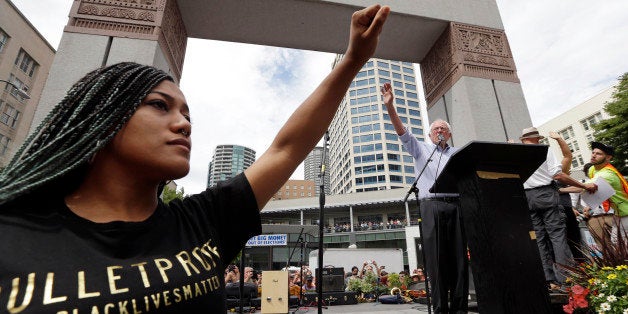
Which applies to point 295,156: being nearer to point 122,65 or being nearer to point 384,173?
point 122,65

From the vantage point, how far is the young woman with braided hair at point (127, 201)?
0.69 metres

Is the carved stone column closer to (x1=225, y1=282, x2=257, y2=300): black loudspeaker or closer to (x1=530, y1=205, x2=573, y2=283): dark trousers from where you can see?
(x1=225, y1=282, x2=257, y2=300): black loudspeaker

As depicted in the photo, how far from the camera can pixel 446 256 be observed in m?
2.89

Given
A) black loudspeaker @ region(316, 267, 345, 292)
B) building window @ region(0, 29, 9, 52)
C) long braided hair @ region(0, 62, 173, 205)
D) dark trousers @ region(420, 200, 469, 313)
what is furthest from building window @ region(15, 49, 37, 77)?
dark trousers @ region(420, 200, 469, 313)

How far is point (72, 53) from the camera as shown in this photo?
179 inches

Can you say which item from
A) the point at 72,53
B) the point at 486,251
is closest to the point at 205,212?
the point at 486,251

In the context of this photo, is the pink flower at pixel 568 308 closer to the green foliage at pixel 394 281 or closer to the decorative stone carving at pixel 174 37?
the decorative stone carving at pixel 174 37

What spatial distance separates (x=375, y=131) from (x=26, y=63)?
61699mm

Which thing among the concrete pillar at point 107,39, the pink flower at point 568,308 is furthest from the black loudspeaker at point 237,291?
the pink flower at point 568,308

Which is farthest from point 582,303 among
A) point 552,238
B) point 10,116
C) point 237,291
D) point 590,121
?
point 590,121

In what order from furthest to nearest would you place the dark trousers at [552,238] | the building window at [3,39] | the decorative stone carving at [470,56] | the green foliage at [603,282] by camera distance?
the building window at [3,39] → the decorative stone carving at [470,56] → the dark trousers at [552,238] → the green foliage at [603,282]

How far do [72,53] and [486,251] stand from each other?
5.71 metres

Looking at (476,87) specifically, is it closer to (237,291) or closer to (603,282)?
(603,282)

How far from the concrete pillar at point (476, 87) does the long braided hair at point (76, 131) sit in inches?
216
